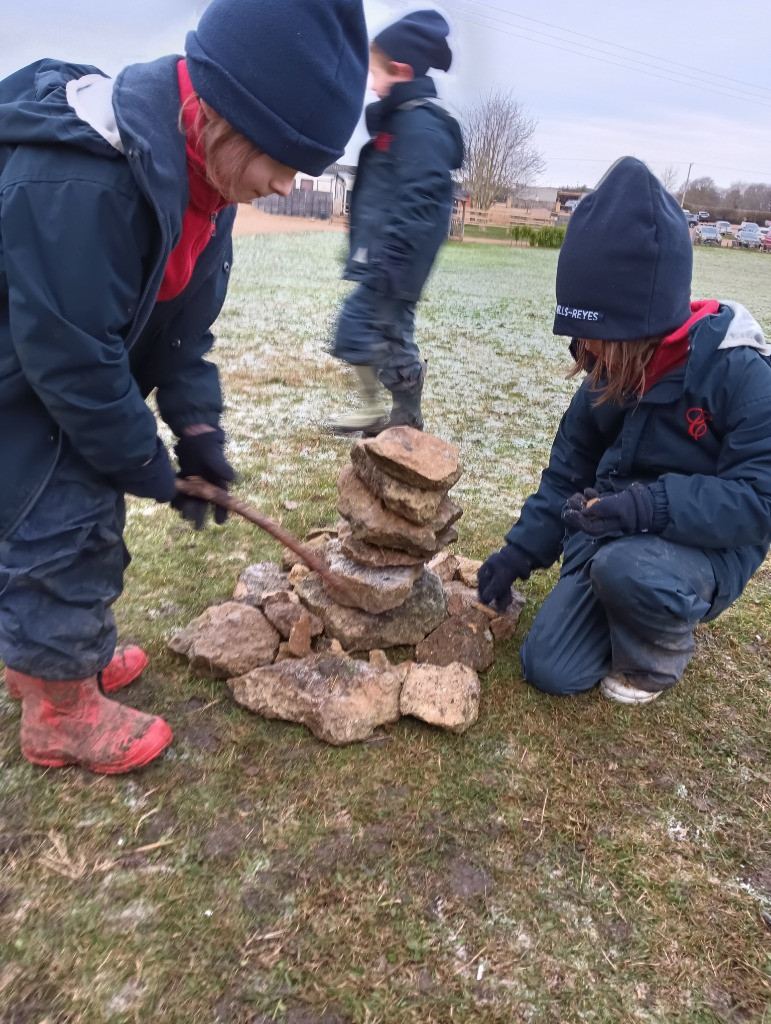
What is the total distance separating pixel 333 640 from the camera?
2.42m

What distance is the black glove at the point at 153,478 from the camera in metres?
1.77

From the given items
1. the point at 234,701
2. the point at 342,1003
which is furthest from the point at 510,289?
the point at 342,1003

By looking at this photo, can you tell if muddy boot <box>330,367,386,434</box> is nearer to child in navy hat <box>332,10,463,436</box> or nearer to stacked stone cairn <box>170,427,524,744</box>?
child in navy hat <box>332,10,463,436</box>

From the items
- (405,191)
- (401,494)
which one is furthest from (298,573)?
(405,191)

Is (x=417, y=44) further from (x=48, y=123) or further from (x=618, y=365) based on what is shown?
(x=48, y=123)

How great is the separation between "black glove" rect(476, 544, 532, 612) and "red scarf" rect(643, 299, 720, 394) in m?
0.69

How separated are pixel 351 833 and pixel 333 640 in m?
0.71

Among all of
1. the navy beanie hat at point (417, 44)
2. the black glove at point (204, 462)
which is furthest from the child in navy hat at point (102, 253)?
the navy beanie hat at point (417, 44)

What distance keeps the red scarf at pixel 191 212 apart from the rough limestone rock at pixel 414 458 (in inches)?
29.0

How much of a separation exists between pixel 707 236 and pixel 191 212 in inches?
1557

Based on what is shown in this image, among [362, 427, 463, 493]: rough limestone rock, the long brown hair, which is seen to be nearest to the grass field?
[362, 427, 463, 493]: rough limestone rock

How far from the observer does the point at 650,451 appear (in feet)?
7.79

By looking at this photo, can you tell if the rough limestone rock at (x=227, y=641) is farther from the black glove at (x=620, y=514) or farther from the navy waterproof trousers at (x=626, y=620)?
the black glove at (x=620, y=514)

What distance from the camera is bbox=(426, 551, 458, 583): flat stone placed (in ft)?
9.35
